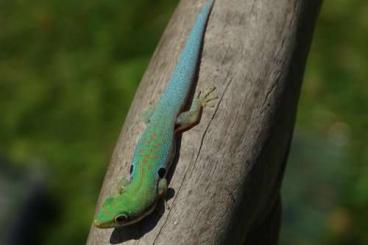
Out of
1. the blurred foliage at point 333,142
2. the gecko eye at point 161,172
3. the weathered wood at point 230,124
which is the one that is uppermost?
the weathered wood at point 230,124

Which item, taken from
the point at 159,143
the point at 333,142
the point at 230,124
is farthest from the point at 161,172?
the point at 333,142

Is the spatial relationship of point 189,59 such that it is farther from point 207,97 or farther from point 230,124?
point 230,124

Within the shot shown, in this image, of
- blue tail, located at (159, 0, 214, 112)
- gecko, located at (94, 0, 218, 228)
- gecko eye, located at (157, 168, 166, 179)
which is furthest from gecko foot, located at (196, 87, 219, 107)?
gecko eye, located at (157, 168, 166, 179)

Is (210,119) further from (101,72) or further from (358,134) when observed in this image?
(101,72)

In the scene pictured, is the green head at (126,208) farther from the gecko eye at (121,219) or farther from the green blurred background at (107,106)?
the green blurred background at (107,106)

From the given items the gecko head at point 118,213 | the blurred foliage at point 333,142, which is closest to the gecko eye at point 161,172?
the gecko head at point 118,213

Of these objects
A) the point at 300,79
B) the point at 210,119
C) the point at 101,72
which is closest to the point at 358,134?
the point at 101,72

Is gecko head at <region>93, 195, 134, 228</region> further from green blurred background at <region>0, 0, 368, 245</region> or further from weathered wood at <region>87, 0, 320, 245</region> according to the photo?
green blurred background at <region>0, 0, 368, 245</region>
